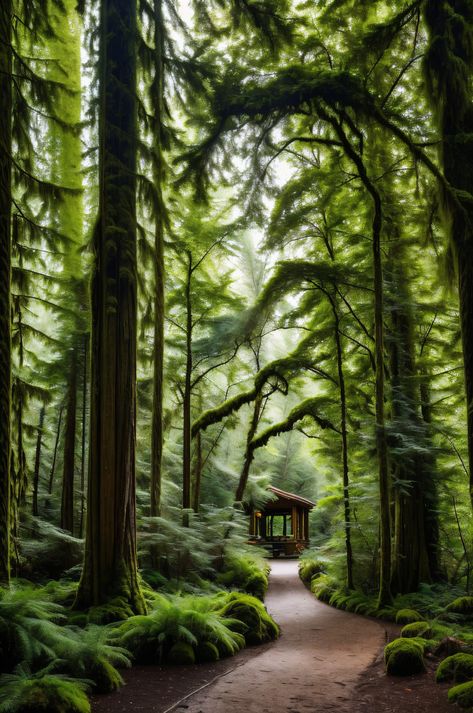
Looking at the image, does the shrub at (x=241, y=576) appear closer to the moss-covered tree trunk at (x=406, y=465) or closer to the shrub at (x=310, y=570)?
the moss-covered tree trunk at (x=406, y=465)

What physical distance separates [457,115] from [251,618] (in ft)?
25.8

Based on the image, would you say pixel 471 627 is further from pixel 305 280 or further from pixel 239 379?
pixel 239 379

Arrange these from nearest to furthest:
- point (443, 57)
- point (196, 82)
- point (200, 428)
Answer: point (443, 57), point (196, 82), point (200, 428)

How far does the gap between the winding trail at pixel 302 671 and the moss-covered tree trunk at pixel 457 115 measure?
10.9 ft

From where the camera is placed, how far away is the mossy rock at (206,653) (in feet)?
20.9

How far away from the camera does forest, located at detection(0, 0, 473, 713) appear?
6434 mm

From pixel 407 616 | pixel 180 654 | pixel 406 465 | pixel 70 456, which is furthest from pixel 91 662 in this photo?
pixel 406 465

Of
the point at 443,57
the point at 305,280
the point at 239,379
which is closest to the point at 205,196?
the point at 443,57

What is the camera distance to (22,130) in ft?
26.1

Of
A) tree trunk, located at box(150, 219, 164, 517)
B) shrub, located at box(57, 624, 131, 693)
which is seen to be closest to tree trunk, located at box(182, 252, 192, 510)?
tree trunk, located at box(150, 219, 164, 517)

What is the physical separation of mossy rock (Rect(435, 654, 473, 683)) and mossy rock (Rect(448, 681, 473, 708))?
0.62 metres

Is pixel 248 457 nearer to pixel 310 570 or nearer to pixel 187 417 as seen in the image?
pixel 310 570

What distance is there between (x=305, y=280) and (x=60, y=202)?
7.09 m

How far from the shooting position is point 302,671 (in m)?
6.36
